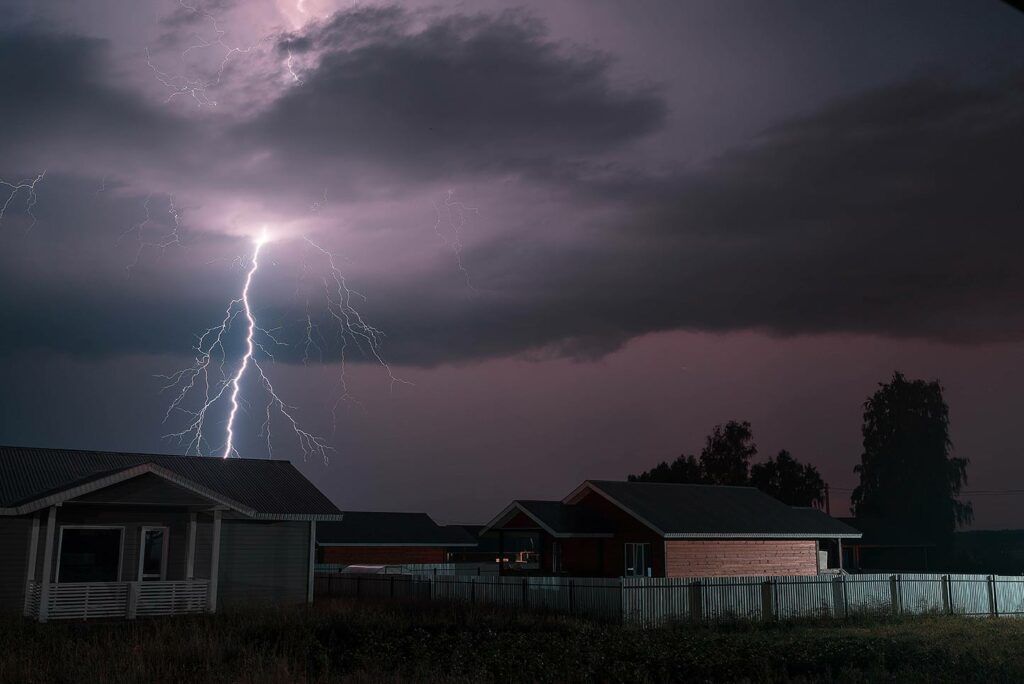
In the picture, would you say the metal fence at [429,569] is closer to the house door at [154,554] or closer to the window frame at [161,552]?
the house door at [154,554]

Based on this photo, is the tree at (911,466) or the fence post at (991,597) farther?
the tree at (911,466)

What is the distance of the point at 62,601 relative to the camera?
24.5 m

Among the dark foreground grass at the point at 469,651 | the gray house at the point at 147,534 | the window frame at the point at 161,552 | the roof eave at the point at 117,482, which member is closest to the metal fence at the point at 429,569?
the gray house at the point at 147,534

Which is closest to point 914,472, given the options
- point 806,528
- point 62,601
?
point 806,528

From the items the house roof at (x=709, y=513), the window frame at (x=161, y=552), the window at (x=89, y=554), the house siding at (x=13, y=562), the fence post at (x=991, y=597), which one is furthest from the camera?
the house roof at (x=709, y=513)

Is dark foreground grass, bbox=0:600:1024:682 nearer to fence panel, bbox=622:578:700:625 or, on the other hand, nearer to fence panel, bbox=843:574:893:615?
fence panel, bbox=622:578:700:625

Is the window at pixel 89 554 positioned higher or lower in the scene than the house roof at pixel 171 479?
lower

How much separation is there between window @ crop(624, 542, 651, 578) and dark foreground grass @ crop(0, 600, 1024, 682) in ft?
39.2

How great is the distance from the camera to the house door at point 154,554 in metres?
28.1

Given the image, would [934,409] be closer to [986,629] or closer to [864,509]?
[864,509]

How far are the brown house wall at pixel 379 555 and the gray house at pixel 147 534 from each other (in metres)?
20.6

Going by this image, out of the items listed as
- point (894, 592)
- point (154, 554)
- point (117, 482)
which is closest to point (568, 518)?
point (894, 592)

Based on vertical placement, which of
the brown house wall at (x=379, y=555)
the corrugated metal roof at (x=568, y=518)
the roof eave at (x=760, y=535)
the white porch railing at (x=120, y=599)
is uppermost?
the corrugated metal roof at (x=568, y=518)

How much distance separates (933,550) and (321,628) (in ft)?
221
